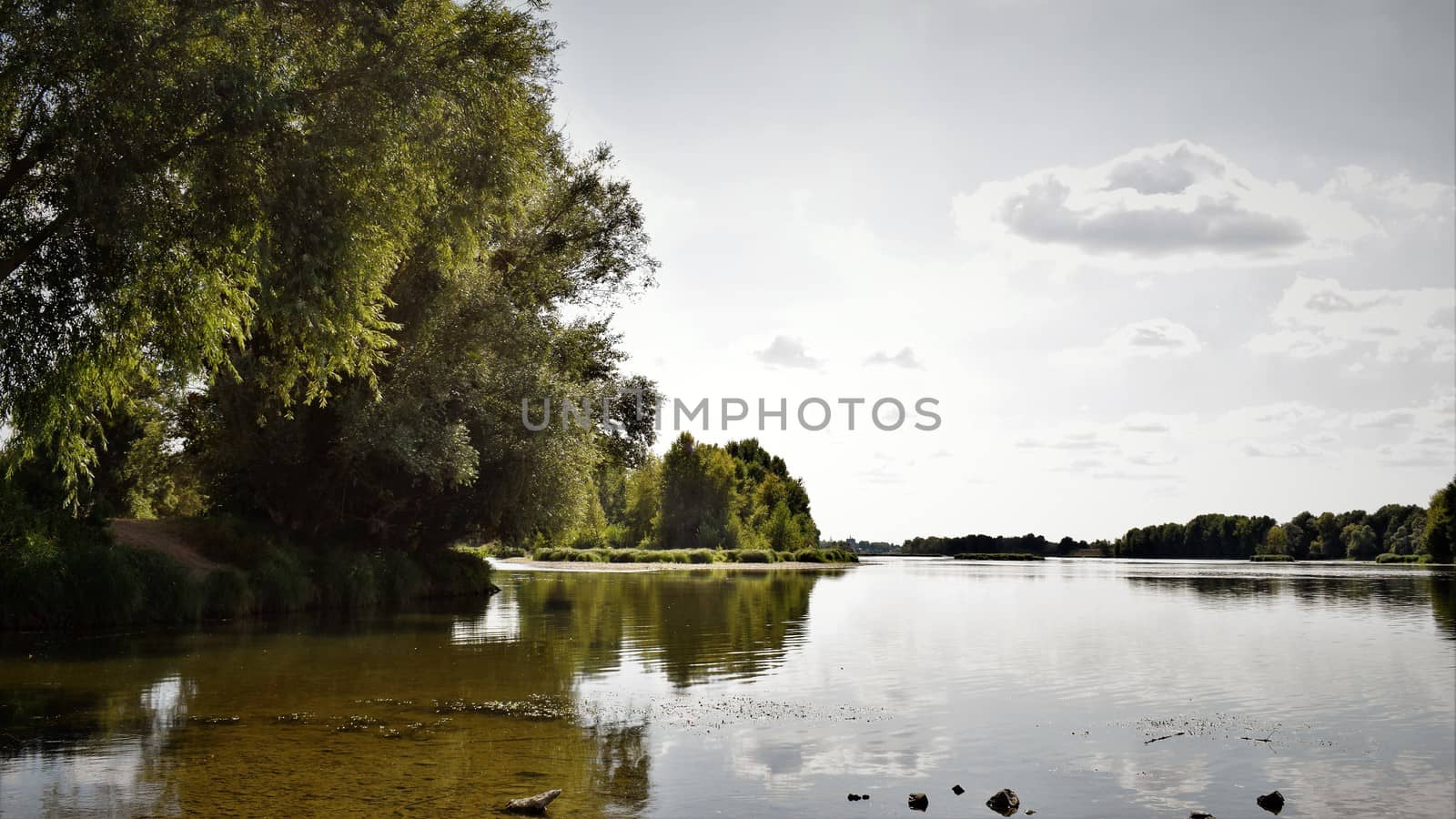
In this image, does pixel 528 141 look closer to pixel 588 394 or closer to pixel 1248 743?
pixel 1248 743

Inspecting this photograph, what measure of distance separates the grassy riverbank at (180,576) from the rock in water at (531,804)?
17.1m

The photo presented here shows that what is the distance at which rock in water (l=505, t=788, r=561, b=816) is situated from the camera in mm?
7938

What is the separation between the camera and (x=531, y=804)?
7984mm

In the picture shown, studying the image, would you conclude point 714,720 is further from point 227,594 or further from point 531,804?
point 227,594

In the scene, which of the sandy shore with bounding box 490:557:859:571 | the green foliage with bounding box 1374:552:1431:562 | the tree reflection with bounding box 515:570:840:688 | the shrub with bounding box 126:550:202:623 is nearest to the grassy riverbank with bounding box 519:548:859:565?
the sandy shore with bounding box 490:557:859:571

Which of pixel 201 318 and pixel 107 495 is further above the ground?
pixel 201 318

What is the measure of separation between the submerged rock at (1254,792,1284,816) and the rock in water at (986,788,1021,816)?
2013 millimetres

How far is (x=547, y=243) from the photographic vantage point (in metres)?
33.5

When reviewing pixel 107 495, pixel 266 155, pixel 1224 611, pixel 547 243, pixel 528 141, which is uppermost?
pixel 547 243

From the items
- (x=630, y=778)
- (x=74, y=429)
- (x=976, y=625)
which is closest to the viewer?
(x=630, y=778)

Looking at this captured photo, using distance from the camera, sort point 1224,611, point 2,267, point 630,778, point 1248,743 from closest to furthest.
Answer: point 630,778 < point 1248,743 < point 2,267 < point 1224,611

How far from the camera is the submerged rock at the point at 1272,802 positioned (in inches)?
337

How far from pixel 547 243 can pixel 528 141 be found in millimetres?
16213

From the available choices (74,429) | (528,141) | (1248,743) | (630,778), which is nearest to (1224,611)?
(1248,743)
